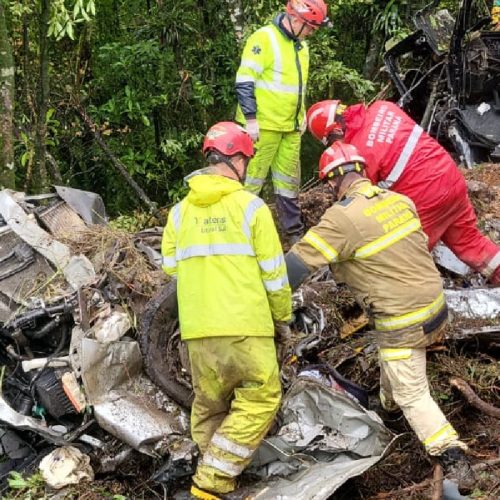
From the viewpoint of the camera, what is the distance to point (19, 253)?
416 cm

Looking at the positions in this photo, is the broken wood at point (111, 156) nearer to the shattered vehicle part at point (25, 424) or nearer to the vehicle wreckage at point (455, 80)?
the vehicle wreckage at point (455, 80)

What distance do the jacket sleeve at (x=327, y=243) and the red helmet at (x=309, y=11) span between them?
90.8 inches

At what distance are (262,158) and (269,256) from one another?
229 centimetres

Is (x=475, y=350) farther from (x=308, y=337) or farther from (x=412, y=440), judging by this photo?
(x=308, y=337)

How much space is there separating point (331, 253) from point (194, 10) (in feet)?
17.0

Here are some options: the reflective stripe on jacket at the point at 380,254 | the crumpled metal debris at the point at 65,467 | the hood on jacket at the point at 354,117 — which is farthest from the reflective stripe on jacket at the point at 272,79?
the crumpled metal debris at the point at 65,467

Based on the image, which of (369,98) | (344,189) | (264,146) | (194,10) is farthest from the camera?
(369,98)

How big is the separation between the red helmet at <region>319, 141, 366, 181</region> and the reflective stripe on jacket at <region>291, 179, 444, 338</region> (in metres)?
0.10

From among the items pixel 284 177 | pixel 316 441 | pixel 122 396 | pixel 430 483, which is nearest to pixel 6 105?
pixel 284 177

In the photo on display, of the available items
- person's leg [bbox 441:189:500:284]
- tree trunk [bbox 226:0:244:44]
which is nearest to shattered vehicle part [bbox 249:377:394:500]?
person's leg [bbox 441:189:500:284]

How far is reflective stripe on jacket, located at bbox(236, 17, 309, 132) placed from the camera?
5020 mm

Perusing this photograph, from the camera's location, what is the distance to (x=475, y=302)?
3.98 m

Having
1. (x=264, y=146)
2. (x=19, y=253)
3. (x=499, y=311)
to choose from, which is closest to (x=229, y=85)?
(x=264, y=146)

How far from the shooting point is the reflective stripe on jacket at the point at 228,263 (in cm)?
305
